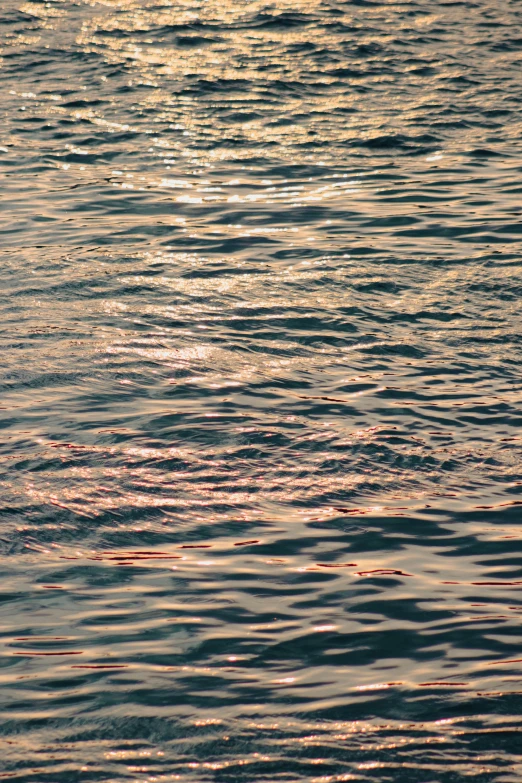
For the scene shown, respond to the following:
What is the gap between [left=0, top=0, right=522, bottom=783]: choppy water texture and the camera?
4.55 m

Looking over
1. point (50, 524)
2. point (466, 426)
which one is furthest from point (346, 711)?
point (466, 426)

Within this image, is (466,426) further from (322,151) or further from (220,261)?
(322,151)

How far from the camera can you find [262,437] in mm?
6941

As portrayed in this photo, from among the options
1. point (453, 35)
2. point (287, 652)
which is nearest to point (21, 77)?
point (453, 35)

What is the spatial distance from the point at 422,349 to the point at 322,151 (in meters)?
5.57

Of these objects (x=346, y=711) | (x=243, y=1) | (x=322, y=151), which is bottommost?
(x=346, y=711)

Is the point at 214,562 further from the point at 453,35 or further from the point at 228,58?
the point at 453,35

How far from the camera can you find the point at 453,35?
1820cm

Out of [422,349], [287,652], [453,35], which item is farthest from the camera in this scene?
[453,35]

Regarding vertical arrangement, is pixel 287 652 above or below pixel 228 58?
below

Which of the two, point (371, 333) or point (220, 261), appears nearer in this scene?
point (371, 333)

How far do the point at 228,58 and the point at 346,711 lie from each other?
14295mm

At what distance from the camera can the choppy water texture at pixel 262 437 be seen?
179 inches

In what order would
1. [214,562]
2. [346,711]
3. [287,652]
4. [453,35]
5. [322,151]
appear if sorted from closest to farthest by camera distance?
[346,711] → [287,652] → [214,562] → [322,151] → [453,35]
